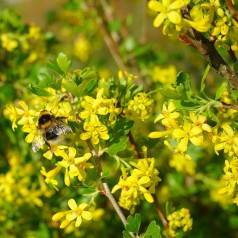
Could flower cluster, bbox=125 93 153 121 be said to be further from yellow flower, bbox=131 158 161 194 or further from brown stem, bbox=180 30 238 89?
brown stem, bbox=180 30 238 89

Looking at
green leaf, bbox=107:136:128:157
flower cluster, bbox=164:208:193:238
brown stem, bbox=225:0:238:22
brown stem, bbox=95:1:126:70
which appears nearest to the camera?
brown stem, bbox=225:0:238:22

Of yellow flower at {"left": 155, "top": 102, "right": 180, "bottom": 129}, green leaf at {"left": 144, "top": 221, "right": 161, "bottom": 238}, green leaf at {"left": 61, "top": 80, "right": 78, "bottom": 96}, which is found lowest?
green leaf at {"left": 144, "top": 221, "right": 161, "bottom": 238}

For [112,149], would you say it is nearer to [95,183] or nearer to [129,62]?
[95,183]

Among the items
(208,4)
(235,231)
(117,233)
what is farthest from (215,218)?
(208,4)

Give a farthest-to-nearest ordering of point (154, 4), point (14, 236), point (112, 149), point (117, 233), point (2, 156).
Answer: point (2, 156) < point (117, 233) < point (14, 236) < point (112, 149) < point (154, 4)

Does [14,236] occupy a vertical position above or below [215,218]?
above

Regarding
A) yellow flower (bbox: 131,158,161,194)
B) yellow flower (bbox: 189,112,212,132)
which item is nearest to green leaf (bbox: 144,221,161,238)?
yellow flower (bbox: 131,158,161,194)
